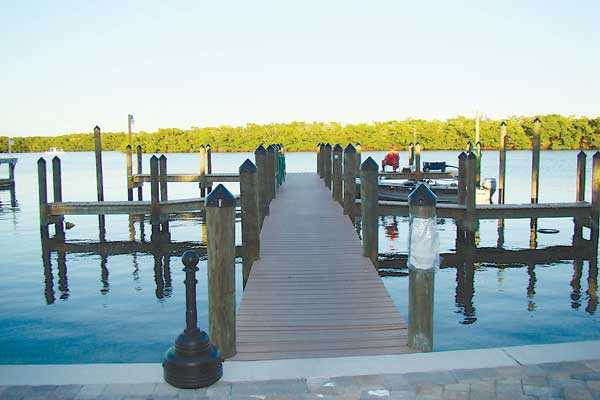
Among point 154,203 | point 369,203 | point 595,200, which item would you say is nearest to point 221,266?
point 369,203

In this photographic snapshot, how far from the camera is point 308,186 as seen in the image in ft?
73.7

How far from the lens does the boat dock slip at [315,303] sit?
6.07m

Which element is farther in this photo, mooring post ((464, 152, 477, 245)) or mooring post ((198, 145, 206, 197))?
mooring post ((198, 145, 206, 197))

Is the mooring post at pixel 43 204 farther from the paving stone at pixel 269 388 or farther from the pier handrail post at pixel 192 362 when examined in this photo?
the paving stone at pixel 269 388

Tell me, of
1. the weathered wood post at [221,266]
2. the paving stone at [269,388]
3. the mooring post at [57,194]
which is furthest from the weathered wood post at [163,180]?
the paving stone at [269,388]

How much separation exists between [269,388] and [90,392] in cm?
135

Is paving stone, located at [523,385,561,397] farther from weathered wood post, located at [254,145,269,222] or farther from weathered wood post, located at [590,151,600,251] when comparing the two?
weathered wood post, located at [590,151,600,251]

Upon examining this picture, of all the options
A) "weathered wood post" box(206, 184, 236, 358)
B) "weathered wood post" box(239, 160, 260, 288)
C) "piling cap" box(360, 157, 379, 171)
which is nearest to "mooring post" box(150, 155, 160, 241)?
"weathered wood post" box(239, 160, 260, 288)

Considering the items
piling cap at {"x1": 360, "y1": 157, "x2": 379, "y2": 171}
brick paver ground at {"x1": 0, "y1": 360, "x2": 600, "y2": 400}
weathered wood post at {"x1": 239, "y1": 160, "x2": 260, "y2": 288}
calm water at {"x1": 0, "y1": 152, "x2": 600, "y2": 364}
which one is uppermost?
piling cap at {"x1": 360, "y1": 157, "x2": 379, "y2": 171}

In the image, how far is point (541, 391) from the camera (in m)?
4.38

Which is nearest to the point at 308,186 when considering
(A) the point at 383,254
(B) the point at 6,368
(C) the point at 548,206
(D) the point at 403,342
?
(A) the point at 383,254

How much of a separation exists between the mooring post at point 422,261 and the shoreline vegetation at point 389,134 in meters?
96.2

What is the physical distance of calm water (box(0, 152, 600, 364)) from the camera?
9062 mm

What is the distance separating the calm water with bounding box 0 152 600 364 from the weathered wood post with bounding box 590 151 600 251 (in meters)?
1.53
